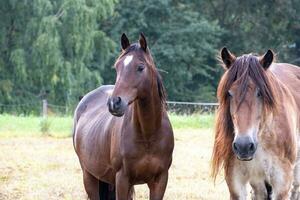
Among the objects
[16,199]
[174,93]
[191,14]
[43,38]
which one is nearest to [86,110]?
[16,199]

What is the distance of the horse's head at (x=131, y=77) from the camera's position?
539 cm

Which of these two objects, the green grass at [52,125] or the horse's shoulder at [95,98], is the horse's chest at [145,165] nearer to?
the horse's shoulder at [95,98]

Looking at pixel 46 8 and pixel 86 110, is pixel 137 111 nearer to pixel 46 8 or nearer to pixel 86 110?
pixel 86 110

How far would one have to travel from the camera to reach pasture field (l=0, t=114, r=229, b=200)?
8.52 meters

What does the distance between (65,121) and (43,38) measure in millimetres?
10323

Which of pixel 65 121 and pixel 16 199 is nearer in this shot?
pixel 16 199

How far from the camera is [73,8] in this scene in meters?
29.2

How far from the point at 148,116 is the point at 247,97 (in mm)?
1312

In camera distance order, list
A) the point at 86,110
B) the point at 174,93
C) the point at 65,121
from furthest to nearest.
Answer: the point at 174,93
the point at 65,121
the point at 86,110

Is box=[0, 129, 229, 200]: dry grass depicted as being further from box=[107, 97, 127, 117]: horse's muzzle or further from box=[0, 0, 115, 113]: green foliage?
box=[0, 0, 115, 113]: green foliage

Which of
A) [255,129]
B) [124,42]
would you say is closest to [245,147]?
[255,129]

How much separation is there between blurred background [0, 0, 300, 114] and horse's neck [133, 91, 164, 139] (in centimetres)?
2134

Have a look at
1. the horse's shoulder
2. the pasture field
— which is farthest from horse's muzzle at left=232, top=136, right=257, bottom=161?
the pasture field

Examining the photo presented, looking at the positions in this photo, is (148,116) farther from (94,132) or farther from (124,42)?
(94,132)
